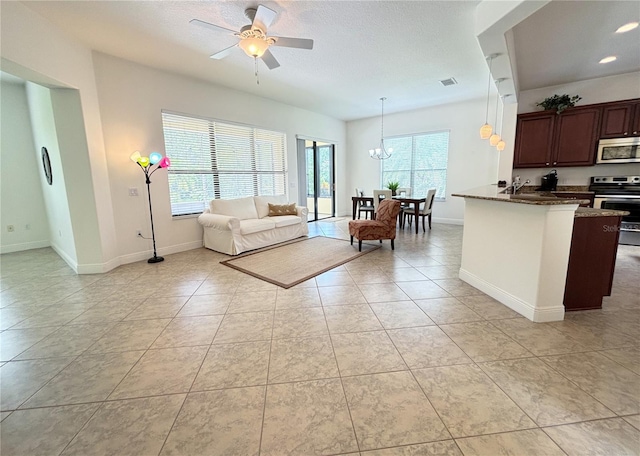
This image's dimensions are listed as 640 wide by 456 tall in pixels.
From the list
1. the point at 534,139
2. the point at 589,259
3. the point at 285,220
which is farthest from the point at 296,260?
the point at 534,139

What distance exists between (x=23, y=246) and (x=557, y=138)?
10317mm

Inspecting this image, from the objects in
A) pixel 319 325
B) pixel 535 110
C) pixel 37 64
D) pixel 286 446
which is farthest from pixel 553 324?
pixel 37 64

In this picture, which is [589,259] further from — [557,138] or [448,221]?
[448,221]

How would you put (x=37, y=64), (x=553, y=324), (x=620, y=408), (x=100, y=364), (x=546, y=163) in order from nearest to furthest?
1. (x=620, y=408)
2. (x=100, y=364)
3. (x=553, y=324)
4. (x=37, y=64)
5. (x=546, y=163)

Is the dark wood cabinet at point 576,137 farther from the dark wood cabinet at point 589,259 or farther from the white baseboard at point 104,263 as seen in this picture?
the white baseboard at point 104,263

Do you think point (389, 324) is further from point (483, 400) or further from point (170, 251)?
point (170, 251)

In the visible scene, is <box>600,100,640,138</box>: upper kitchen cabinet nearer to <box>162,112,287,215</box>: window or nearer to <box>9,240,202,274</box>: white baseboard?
<box>162,112,287,215</box>: window

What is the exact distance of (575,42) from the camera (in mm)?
3406

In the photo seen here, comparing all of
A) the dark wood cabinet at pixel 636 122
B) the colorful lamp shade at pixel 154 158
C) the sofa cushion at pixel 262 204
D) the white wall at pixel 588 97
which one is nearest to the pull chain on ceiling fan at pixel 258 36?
the colorful lamp shade at pixel 154 158

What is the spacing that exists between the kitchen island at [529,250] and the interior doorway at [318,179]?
192 inches

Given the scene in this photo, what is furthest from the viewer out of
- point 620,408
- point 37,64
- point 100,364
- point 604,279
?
point 37,64

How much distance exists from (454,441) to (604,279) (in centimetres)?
258

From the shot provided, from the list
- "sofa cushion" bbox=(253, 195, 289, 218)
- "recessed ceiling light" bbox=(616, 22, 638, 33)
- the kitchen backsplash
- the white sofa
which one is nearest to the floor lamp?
the white sofa

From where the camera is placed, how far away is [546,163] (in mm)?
5195
